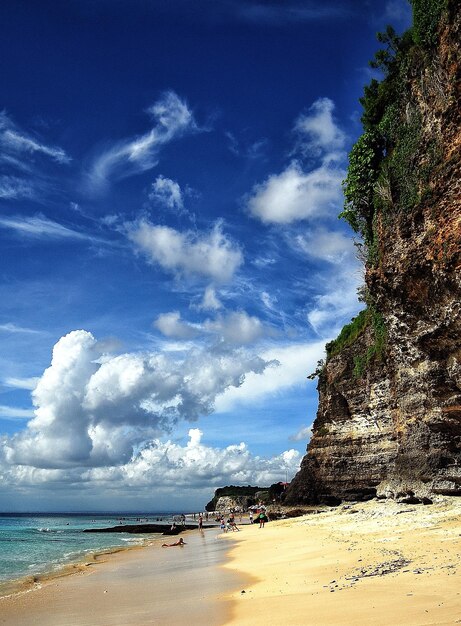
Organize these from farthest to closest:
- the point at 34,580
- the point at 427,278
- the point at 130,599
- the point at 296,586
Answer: the point at 427,278, the point at 34,580, the point at 130,599, the point at 296,586

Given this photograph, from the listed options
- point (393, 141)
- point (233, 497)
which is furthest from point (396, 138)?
point (233, 497)

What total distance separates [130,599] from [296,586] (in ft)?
15.3

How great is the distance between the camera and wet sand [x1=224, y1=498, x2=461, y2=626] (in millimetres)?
7430

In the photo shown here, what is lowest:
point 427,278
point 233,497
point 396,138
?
point 233,497

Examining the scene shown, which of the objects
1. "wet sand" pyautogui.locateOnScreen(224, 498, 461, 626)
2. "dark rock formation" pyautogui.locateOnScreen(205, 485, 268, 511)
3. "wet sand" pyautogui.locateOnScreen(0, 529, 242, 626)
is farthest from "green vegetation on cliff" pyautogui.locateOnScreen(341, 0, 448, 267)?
"dark rock formation" pyautogui.locateOnScreen(205, 485, 268, 511)

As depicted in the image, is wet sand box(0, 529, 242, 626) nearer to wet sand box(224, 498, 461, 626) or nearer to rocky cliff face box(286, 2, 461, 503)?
wet sand box(224, 498, 461, 626)

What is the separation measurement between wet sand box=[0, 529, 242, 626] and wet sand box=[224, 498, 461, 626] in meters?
0.75

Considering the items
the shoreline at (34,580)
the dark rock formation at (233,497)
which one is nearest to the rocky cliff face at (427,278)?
the shoreline at (34,580)

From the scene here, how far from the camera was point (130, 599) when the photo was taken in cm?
1277

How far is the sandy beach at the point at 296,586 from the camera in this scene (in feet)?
25.9

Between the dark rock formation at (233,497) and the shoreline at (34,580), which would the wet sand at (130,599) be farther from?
the dark rock formation at (233,497)

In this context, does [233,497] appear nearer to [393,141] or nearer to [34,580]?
[34,580]

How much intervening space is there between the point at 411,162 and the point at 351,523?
56.9ft

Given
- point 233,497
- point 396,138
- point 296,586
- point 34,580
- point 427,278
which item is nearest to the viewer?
point 296,586
